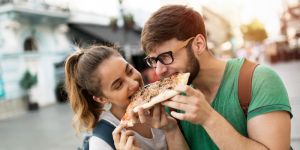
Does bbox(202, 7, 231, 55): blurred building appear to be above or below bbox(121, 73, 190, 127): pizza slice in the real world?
below

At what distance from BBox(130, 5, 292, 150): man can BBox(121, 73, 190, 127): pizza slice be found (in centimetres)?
7

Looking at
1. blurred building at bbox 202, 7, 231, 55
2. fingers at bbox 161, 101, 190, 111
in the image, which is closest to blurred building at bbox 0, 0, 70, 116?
fingers at bbox 161, 101, 190, 111

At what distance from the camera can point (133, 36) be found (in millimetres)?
18094

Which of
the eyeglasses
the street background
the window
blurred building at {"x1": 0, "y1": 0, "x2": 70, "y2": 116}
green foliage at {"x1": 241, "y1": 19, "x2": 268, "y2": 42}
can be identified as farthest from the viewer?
green foliage at {"x1": 241, "y1": 19, "x2": 268, "y2": 42}

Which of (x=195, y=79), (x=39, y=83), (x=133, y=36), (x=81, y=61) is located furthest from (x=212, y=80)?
(x=133, y=36)

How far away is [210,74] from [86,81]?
4.07 feet

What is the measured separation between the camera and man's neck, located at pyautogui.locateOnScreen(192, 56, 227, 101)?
2025mm

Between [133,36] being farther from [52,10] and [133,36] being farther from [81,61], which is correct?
[81,61]

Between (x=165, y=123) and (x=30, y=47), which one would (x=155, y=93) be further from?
(x=30, y=47)

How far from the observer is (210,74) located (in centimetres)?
207

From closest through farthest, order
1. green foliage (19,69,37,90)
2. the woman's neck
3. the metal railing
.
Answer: the woman's neck
the metal railing
green foliage (19,69,37,90)

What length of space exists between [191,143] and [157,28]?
45.2 inches

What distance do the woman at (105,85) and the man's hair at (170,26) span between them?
1.15 ft

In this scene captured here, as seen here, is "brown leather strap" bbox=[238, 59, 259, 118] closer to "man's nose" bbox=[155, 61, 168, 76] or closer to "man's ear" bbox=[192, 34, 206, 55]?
"man's ear" bbox=[192, 34, 206, 55]
